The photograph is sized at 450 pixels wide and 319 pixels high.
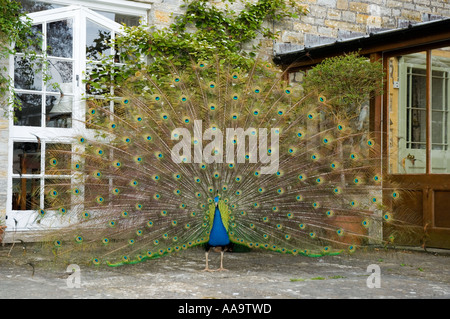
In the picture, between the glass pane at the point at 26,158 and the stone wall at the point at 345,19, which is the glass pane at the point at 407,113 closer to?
the stone wall at the point at 345,19

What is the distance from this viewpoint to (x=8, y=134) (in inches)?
286

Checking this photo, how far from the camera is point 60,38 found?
768 centimetres

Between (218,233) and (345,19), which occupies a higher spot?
(345,19)

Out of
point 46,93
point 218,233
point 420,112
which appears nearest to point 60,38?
point 46,93

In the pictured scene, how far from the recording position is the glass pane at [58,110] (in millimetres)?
7566

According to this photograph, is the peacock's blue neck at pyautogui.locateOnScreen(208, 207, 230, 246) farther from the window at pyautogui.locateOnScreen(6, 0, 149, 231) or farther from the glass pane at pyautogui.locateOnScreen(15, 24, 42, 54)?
the glass pane at pyautogui.locateOnScreen(15, 24, 42, 54)

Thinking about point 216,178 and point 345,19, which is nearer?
point 216,178

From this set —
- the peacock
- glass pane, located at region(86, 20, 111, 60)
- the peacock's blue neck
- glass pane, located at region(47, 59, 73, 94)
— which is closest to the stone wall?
glass pane, located at region(86, 20, 111, 60)

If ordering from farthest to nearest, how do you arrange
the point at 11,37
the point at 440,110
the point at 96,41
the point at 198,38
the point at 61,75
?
1. the point at 198,38
2. the point at 96,41
3. the point at 61,75
4. the point at 440,110
5. the point at 11,37

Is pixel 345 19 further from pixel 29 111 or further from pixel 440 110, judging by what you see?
pixel 29 111

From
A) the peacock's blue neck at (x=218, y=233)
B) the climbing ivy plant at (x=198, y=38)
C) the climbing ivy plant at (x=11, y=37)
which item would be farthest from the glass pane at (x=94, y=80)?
the peacock's blue neck at (x=218, y=233)

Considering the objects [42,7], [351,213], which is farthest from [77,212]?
[42,7]

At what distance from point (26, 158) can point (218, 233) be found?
10.5 ft

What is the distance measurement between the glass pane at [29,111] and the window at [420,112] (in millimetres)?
4412
